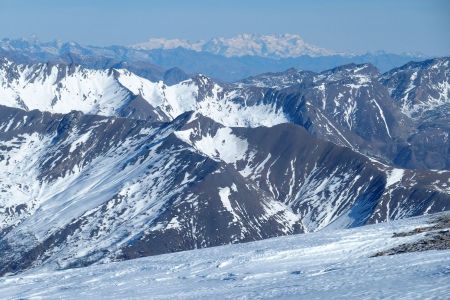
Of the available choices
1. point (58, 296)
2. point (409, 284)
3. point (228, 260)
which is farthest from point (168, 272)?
point (409, 284)

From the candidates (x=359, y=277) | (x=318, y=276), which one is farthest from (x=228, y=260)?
(x=359, y=277)

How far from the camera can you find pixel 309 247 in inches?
3191

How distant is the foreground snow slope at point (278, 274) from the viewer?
51031mm

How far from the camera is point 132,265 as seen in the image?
8912 cm

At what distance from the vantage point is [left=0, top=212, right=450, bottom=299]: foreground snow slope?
167ft

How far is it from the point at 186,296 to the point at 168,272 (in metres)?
16.4

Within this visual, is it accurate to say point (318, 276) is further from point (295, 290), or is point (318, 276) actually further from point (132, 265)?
point (132, 265)

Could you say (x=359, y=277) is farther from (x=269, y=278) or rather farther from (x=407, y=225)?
(x=407, y=225)

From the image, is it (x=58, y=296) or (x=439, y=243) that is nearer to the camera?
(x=439, y=243)

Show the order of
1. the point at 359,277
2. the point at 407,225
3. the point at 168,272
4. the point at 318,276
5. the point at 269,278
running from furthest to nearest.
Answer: the point at 407,225
the point at 168,272
the point at 269,278
the point at 318,276
the point at 359,277

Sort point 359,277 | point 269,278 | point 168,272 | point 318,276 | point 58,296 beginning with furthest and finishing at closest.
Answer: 1. point 168,272
2. point 58,296
3. point 269,278
4. point 318,276
5. point 359,277

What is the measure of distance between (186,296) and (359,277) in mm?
16036

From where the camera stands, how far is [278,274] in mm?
67375

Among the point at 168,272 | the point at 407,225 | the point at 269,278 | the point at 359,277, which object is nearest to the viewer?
the point at 359,277
